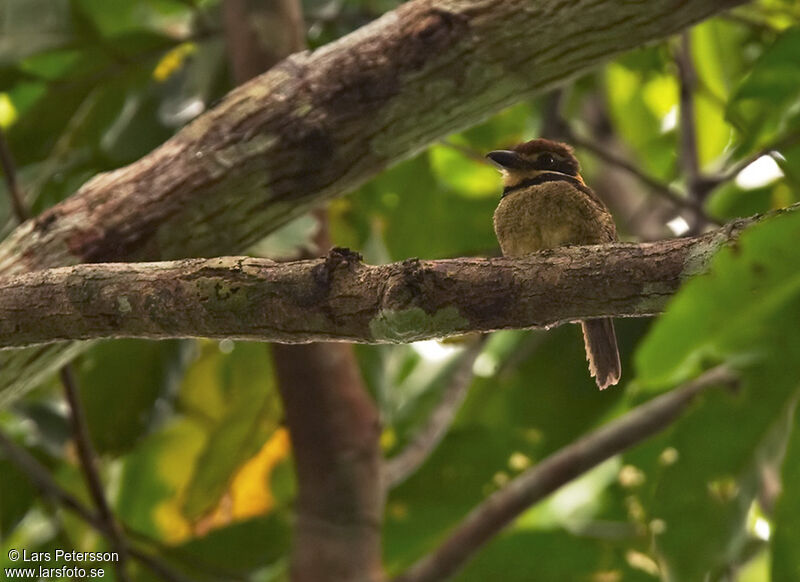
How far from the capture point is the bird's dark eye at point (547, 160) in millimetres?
3386

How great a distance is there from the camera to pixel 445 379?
14.2 ft

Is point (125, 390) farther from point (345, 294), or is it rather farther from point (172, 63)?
point (345, 294)

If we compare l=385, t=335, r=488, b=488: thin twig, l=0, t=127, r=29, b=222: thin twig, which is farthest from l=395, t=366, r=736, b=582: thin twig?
l=0, t=127, r=29, b=222: thin twig

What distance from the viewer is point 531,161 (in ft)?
11.1

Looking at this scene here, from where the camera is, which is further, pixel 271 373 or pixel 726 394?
pixel 271 373

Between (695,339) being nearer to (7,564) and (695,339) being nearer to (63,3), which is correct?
(63,3)

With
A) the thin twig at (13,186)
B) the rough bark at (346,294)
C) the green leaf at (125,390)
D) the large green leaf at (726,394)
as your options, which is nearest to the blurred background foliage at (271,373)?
the green leaf at (125,390)

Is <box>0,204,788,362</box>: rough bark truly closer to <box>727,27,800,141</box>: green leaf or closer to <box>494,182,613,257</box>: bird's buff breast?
<box>494,182,613,257</box>: bird's buff breast

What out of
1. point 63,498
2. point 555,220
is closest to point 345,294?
point 555,220

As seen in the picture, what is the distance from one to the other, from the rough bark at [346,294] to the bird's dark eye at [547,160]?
130 centimetres

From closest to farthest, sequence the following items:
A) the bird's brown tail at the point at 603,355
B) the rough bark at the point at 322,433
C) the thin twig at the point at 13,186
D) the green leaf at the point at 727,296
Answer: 1. the green leaf at the point at 727,296
2. the bird's brown tail at the point at 603,355
3. the thin twig at the point at 13,186
4. the rough bark at the point at 322,433

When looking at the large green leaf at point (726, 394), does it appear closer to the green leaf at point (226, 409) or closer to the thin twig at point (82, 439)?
the thin twig at point (82, 439)

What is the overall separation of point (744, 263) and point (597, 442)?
193 cm

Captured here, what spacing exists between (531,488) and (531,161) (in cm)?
95
